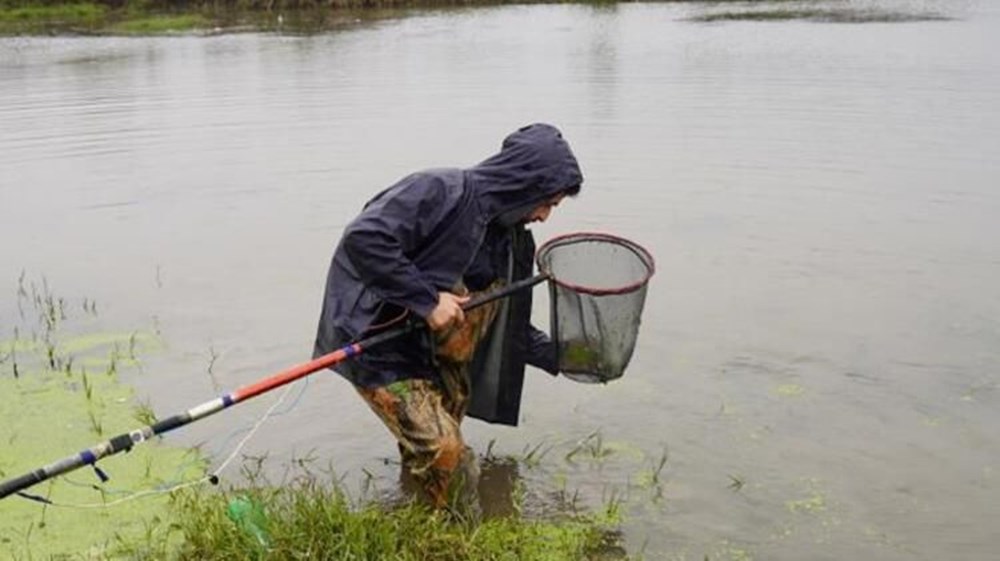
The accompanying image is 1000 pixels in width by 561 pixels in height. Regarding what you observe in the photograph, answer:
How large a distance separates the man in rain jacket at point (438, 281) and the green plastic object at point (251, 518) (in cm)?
59

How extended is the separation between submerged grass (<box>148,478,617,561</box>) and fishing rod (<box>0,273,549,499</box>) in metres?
0.51

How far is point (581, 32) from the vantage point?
27297 millimetres

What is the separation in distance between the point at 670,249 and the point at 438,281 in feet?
16.6

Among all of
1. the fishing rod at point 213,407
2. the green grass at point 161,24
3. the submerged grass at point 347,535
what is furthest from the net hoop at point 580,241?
the green grass at point 161,24

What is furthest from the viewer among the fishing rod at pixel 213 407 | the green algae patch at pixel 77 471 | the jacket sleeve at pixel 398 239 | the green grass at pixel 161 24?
the green grass at pixel 161 24

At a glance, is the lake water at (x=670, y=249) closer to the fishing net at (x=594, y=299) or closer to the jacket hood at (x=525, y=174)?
the fishing net at (x=594, y=299)

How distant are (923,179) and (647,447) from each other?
673 cm

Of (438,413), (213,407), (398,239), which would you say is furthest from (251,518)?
(398,239)

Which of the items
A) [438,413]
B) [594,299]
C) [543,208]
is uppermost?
[543,208]

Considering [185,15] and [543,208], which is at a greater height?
[543,208]

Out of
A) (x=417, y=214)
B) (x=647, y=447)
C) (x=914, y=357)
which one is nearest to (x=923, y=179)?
(x=914, y=357)

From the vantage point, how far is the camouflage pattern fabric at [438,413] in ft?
13.2

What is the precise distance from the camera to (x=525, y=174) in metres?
3.83

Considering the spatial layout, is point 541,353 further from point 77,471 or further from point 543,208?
point 77,471
